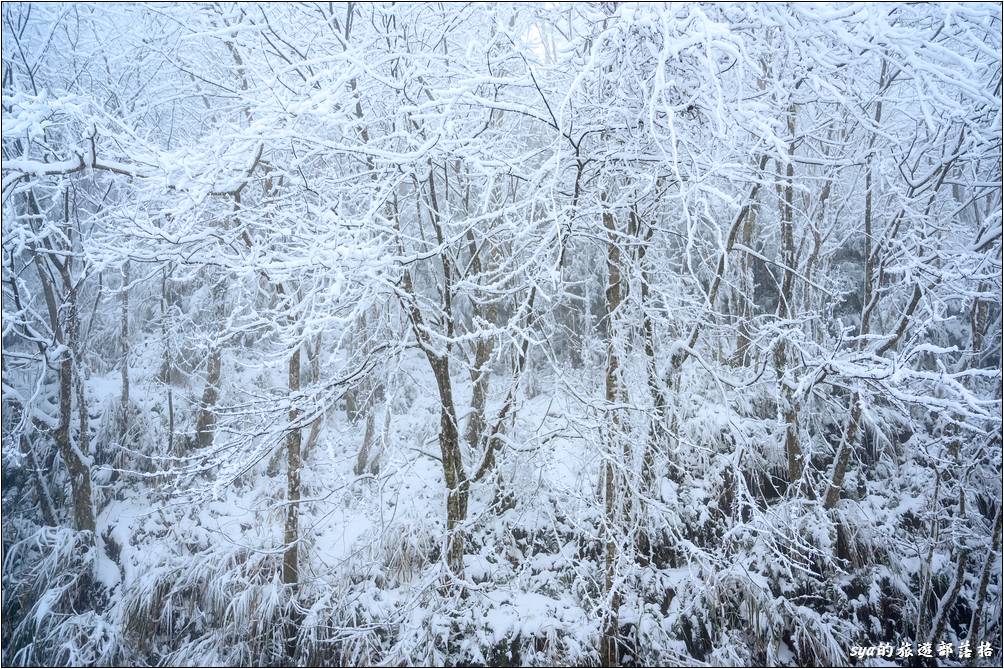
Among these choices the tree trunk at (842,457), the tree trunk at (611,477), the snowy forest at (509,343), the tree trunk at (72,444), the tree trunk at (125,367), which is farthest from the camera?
the tree trunk at (125,367)

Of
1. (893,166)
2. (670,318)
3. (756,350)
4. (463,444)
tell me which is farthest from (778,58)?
(463,444)

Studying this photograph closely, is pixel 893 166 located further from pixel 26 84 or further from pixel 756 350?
pixel 26 84

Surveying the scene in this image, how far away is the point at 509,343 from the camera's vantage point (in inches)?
149

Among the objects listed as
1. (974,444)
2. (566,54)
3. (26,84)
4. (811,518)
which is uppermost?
(26,84)

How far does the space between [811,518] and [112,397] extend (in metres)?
9.23

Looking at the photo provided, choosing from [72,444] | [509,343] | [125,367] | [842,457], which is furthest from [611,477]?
[125,367]

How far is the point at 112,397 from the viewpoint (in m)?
7.17

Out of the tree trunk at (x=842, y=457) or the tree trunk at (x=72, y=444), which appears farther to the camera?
the tree trunk at (x=72, y=444)

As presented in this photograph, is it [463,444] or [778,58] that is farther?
[463,444]

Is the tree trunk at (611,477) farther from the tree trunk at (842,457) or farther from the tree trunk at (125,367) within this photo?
the tree trunk at (125,367)

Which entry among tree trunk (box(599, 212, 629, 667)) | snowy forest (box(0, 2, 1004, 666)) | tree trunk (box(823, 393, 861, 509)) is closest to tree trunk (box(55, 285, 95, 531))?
snowy forest (box(0, 2, 1004, 666))

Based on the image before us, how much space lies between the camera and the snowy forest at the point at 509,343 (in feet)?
10.6

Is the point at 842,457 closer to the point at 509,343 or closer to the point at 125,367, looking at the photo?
the point at 509,343

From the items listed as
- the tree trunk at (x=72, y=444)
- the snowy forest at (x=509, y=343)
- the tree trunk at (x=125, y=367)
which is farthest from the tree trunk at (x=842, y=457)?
the tree trunk at (x=125, y=367)
